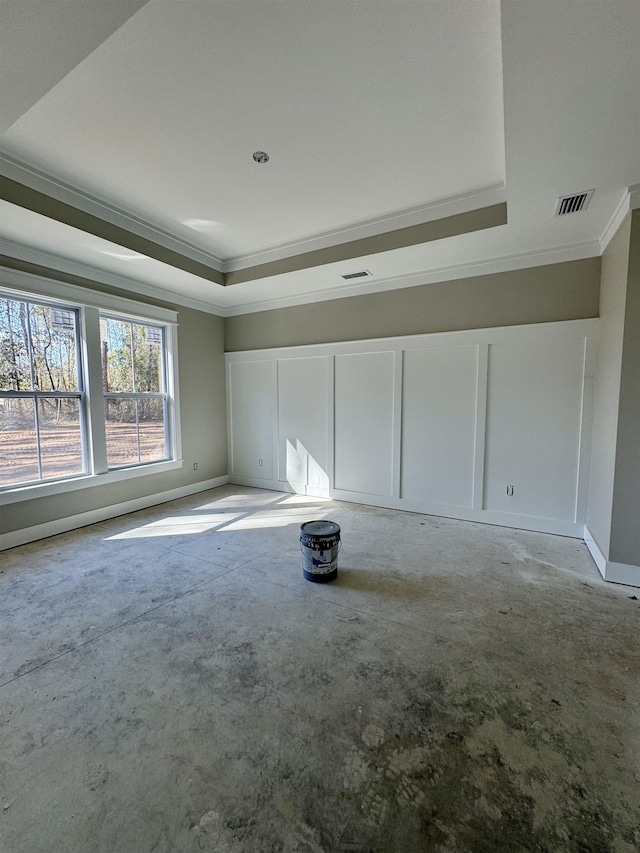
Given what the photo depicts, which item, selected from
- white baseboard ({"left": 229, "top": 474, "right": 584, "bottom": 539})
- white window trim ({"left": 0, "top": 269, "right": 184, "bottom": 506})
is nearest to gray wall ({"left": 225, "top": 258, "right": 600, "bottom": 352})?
white window trim ({"left": 0, "top": 269, "right": 184, "bottom": 506})

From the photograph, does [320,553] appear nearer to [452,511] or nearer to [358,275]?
[452,511]

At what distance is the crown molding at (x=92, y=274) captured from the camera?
349 centimetres

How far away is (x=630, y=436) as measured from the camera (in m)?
2.74

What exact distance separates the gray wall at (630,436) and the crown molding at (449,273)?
1.01 meters

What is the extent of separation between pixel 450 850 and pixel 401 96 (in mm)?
3414

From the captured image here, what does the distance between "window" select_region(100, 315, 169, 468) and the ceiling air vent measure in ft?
15.4

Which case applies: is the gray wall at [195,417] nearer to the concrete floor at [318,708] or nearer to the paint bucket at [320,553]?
the concrete floor at [318,708]

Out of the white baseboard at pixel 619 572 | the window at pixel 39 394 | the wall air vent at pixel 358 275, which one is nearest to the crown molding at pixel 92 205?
the window at pixel 39 394

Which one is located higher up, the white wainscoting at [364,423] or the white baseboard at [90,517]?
the white wainscoting at [364,423]

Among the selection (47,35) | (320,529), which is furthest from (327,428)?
(47,35)

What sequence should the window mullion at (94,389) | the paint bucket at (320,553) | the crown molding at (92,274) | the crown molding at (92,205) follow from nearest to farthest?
the crown molding at (92,205) < the paint bucket at (320,553) < the crown molding at (92,274) < the window mullion at (94,389)

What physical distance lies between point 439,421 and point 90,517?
4236mm

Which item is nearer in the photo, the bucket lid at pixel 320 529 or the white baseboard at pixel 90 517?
the bucket lid at pixel 320 529

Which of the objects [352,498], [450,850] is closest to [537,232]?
[352,498]
